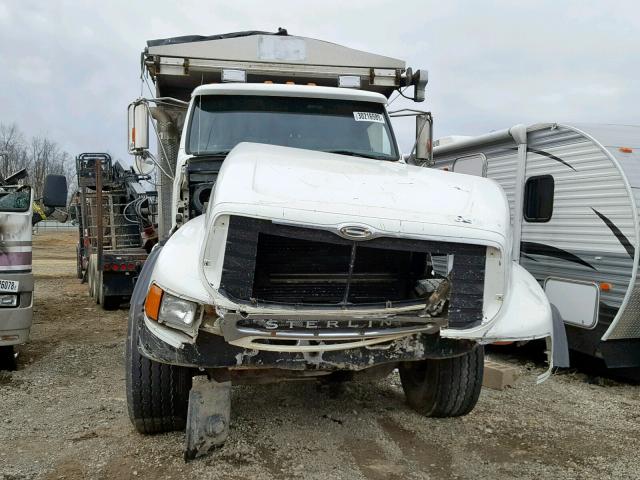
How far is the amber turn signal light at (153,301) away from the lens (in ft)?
10.7

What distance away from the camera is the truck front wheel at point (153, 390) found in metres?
3.94

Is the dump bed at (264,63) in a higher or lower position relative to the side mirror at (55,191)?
higher

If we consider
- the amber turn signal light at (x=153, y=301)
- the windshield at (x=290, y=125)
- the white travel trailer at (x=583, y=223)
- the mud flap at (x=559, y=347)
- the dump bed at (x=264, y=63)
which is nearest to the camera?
the amber turn signal light at (x=153, y=301)

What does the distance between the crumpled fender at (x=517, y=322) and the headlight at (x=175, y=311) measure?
4.52 ft

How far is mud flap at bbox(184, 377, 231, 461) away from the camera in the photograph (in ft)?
12.3

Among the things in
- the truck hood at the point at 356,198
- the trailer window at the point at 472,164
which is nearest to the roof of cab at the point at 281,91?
the truck hood at the point at 356,198

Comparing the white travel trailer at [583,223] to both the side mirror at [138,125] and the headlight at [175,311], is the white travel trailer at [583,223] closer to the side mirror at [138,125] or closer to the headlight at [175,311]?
the side mirror at [138,125]

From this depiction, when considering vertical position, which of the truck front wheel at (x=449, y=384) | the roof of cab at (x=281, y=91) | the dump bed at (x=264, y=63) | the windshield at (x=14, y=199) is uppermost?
the dump bed at (x=264, y=63)

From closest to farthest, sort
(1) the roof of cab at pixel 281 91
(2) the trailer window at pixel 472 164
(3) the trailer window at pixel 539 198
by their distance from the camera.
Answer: (1) the roof of cab at pixel 281 91 → (3) the trailer window at pixel 539 198 → (2) the trailer window at pixel 472 164

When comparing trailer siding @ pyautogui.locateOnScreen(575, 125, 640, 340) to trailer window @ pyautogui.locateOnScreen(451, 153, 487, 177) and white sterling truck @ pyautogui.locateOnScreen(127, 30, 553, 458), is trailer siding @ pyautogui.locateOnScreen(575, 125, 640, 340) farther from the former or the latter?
white sterling truck @ pyautogui.locateOnScreen(127, 30, 553, 458)

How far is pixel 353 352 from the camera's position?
3.52 meters

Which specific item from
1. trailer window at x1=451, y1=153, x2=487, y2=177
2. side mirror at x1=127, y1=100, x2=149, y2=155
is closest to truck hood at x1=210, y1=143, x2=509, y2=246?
side mirror at x1=127, y1=100, x2=149, y2=155

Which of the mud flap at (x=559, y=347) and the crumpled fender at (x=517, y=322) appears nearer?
the crumpled fender at (x=517, y=322)

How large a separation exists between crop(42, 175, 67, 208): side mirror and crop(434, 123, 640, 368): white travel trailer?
521 centimetres
